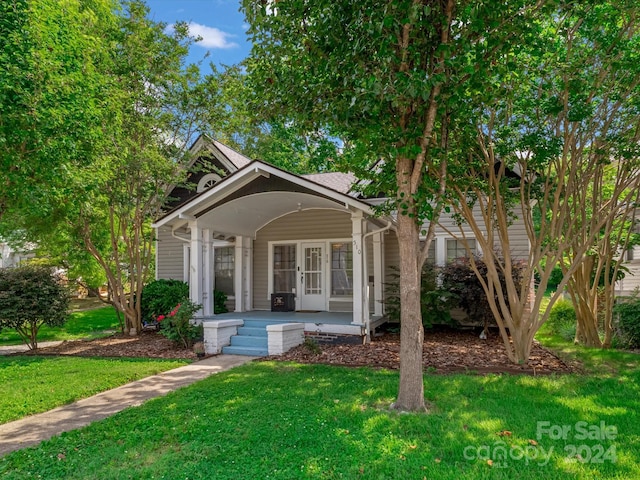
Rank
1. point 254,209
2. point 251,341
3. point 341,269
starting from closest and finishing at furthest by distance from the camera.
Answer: point 251,341
point 254,209
point 341,269

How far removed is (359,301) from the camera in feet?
28.2

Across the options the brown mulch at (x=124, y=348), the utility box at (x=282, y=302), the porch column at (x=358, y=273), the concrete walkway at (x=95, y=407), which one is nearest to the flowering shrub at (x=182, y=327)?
the brown mulch at (x=124, y=348)

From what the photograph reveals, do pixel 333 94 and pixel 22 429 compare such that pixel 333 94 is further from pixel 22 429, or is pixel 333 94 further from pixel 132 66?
pixel 132 66

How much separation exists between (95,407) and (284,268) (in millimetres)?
7502

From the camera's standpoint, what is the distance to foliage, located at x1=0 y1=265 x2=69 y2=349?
29.0ft

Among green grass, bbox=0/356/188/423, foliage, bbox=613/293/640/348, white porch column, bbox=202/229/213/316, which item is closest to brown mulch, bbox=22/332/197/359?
green grass, bbox=0/356/188/423

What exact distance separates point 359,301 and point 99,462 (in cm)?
583

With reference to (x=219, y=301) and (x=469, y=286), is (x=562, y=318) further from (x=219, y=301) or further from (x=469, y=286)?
(x=219, y=301)

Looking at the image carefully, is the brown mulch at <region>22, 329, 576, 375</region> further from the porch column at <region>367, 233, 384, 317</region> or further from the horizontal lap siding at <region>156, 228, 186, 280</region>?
the horizontal lap siding at <region>156, 228, 186, 280</region>

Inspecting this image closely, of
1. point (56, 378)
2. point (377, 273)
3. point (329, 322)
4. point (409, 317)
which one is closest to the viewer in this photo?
point (409, 317)

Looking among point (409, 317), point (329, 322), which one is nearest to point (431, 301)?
point (329, 322)

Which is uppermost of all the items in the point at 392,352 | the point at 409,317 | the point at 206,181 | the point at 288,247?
the point at 206,181

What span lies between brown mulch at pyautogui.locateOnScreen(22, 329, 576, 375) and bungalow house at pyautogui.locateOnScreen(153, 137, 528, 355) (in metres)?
0.57

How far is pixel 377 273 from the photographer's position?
10117mm
